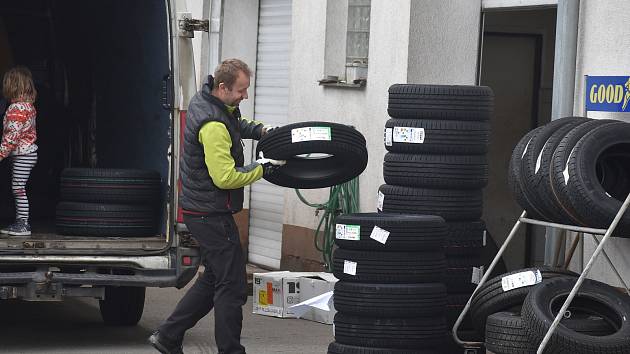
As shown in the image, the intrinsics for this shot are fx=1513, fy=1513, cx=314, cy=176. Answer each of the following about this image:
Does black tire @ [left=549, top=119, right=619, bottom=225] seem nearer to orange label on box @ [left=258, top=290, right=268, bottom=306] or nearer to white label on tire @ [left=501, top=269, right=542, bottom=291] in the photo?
white label on tire @ [left=501, top=269, right=542, bottom=291]

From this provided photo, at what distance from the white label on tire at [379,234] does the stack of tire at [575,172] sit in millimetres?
802

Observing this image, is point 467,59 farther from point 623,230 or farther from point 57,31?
point 623,230

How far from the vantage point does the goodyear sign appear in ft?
30.7

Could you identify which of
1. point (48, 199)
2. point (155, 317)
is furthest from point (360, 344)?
point (48, 199)

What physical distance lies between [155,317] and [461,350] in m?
3.21

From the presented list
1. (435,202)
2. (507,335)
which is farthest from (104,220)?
(507,335)

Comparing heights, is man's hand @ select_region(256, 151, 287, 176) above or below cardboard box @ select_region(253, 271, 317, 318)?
above

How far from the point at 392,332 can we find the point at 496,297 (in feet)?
2.11

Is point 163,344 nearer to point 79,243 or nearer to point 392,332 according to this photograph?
point 79,243

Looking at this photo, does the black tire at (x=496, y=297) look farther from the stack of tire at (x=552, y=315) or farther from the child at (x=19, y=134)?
the child at (x=19, y=134)

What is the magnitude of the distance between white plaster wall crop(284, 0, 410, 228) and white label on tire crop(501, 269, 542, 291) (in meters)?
3.88

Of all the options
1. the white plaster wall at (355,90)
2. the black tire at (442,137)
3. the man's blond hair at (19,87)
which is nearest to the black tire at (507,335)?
the black tire at (442,137)

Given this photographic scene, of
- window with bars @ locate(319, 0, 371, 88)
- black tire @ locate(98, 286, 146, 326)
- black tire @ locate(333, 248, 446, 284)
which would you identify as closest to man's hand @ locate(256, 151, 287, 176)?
black tire @ locate(333, 248, 446, 284)

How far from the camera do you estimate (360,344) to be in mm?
8961
